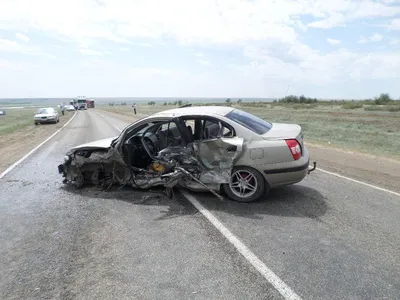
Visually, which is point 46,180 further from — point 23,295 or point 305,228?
point 305,228

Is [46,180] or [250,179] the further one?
[46,180]

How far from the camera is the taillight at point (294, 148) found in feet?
17.6

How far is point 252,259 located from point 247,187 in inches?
79.6

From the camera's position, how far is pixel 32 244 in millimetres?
4246

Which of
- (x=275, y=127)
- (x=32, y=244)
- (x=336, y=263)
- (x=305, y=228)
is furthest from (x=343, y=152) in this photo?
(x=32, y=244)

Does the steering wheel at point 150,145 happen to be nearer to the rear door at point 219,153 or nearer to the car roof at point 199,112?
the car roof at point 199,112

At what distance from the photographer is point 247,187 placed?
5.60 meters

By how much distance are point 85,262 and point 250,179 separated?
2913 millimetres

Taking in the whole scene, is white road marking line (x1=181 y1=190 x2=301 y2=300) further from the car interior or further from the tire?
the car interior

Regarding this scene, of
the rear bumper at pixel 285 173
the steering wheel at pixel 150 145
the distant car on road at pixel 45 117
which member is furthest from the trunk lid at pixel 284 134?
the distant car on road at pixel 45 117

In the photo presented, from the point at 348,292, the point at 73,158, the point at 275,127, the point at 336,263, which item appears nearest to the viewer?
the point at 348,292

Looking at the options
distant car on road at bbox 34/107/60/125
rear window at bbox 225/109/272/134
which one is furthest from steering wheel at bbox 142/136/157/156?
distant car on road at bbox 34/107/60/125

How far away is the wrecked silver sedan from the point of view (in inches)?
213

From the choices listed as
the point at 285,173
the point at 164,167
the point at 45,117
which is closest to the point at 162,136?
the point at 164,167
